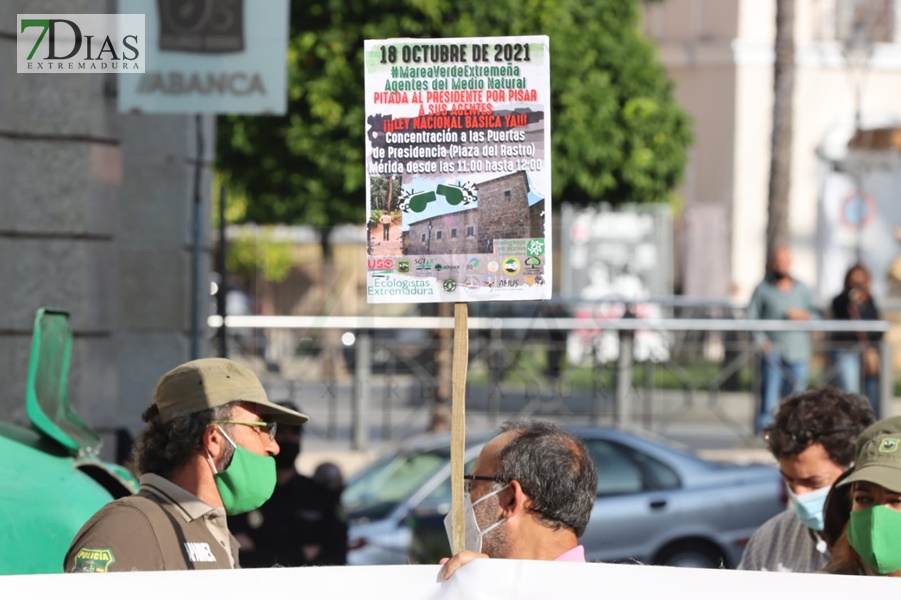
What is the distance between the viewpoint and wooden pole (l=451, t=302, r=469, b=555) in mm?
2947

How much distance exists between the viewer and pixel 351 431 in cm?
1487

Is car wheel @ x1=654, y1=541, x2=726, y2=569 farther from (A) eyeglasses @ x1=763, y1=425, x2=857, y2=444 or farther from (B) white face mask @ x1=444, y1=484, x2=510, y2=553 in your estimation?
(B) white face mask @ x1=444, y1=484, x2=510, y2=553

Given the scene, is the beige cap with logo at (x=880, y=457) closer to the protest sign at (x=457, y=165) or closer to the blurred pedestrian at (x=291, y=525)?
the protest sign at (x=457, y=165)

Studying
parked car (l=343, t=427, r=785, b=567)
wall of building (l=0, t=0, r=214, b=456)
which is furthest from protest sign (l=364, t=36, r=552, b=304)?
parked car (l=343, t=427, r=785, b=567)

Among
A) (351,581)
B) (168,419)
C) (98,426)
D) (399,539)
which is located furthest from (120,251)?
(351,581)

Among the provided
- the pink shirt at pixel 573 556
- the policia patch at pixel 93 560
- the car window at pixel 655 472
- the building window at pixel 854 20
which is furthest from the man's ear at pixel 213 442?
the building window at pixel 854 20

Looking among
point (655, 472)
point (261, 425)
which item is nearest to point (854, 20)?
point (655, 472)

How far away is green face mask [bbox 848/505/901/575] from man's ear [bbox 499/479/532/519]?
80cm

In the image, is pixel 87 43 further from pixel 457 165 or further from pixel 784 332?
pixel 784 332

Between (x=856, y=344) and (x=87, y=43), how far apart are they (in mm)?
9796

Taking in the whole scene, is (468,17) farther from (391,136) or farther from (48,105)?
(391,136)

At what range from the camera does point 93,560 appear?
312 centimetres

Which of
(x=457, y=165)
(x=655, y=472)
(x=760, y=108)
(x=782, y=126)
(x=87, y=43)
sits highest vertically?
(x=760, y=108)

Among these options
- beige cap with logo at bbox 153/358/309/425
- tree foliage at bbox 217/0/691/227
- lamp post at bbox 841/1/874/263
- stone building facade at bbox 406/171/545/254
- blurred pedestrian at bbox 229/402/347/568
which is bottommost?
blurred pedestrian at bbox 229/402/347/568
